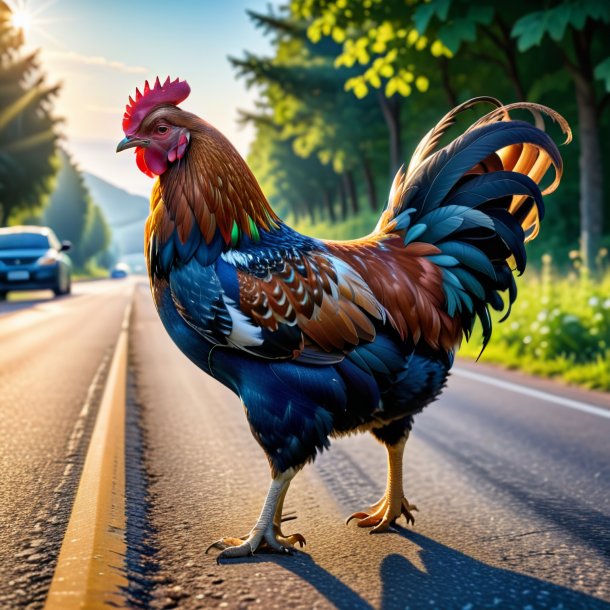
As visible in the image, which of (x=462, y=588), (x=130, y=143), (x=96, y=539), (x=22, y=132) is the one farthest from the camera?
(x=22, y=132)

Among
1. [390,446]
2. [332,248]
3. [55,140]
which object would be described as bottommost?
[390,446]

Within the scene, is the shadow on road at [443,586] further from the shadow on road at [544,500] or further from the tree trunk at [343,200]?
the tree trunk at [343,200]

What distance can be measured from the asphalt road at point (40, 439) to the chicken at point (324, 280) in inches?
34.5

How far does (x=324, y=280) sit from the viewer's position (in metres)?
3.30

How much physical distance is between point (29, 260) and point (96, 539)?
21902 millimetres

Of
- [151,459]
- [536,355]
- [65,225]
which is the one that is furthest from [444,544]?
[65,225]

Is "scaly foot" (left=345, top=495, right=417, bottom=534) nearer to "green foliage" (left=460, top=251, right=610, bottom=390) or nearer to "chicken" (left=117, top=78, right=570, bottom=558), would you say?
"chicken" (left=117, top=78, right=570, bottom=558)

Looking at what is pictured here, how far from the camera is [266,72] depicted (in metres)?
28.2

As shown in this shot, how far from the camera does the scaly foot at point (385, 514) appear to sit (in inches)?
147

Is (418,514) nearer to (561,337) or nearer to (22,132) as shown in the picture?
(561,337)

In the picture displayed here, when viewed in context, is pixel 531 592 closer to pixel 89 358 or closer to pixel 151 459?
pixel 151 459

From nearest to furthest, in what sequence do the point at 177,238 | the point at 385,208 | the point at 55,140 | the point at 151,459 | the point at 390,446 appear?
the point at 177,238, the point at 390,446, the point at 385,208, the point at 151,459, the point at 55,140

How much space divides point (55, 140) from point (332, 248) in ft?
151

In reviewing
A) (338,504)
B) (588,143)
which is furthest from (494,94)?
(338,504)
